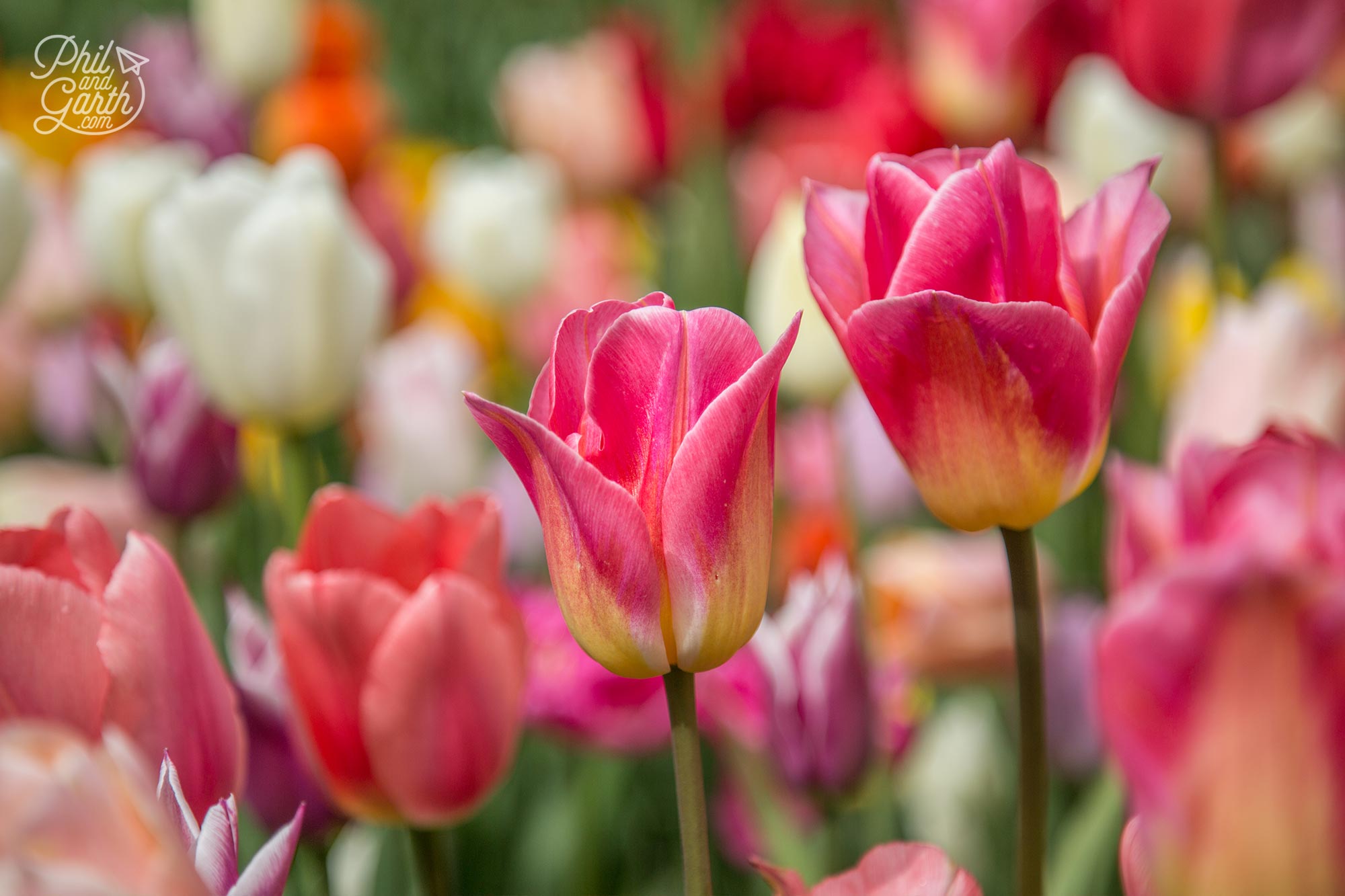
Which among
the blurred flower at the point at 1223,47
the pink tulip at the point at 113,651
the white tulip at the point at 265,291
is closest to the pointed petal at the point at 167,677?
the pink tulip at the point at 113,651

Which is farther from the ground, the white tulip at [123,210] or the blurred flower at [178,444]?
the white tulip at [123,210]

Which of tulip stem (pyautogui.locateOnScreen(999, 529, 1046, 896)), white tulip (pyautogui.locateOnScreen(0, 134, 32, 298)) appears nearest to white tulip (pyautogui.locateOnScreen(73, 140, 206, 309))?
white tulip (pyautogui.locateOnScreen(0, 134, 32, 298))

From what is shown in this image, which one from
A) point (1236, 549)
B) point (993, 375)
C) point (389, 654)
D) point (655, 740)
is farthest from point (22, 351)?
point (1236, 549)

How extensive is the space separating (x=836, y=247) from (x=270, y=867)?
25cm

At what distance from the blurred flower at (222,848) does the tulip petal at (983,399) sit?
21 cm

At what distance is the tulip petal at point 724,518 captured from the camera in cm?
33

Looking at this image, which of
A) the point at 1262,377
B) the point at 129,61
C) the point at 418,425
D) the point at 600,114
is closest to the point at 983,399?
the point at 1262,377

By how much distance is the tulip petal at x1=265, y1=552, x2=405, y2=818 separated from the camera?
17.4 inches

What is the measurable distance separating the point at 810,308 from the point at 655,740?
286mm

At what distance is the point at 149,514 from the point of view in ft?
2.72

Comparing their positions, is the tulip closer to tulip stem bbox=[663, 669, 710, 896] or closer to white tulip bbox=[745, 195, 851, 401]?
tulip stem bbox=[663, 669, 710, 896]

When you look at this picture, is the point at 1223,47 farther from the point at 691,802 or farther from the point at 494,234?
the point at 494,234

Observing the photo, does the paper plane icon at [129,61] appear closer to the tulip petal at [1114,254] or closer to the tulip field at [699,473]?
the tulip field at [699,473]

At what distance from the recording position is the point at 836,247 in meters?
0.41
